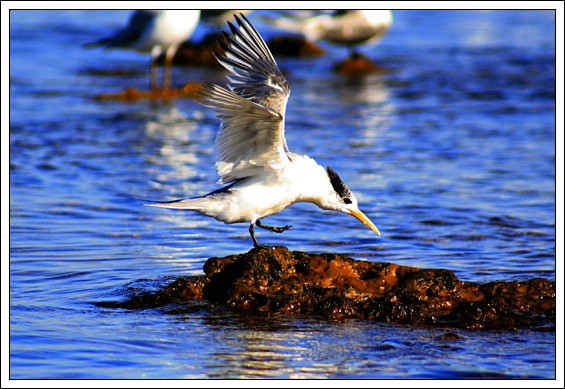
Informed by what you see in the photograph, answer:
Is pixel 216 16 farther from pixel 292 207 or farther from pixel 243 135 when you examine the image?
pixel 243 135

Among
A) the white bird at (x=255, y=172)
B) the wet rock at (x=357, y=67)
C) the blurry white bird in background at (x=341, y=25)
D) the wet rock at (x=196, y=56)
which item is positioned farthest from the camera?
the wet rock at (x=196, y=56)

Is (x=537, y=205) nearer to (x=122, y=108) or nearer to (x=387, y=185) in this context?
(x=387, y=185)

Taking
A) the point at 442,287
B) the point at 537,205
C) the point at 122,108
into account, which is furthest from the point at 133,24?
the point at 442,287

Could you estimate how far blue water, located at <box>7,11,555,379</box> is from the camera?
545cm

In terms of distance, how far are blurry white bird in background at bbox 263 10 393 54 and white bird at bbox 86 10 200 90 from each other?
3368mm

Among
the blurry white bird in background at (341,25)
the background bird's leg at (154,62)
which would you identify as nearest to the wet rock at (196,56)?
the blurry white bird in background at (341,25)

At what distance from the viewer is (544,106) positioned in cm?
1411

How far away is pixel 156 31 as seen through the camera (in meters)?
15.1

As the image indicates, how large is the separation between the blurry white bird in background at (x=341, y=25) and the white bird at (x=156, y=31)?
337 centimetres

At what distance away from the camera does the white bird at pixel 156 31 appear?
14992mm

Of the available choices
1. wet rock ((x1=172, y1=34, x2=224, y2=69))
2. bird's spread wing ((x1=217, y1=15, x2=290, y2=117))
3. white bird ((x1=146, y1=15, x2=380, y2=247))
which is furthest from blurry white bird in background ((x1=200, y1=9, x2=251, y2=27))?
white bird ((x1=146, y1=15, x2=380, y2=247))

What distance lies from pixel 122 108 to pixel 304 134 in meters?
3.07

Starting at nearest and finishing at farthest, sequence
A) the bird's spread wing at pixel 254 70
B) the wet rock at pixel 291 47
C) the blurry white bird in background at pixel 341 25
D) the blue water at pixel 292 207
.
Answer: the blue water at pixel 292 207 → the bird's spread wing at pixel 254 70 → the blurry white bird in background at pixel 341 25 → the wet rock at pixel 291 47

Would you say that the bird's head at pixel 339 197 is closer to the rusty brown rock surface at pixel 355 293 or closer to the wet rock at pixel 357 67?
the rusty brown rock surface at pixel 355 293
